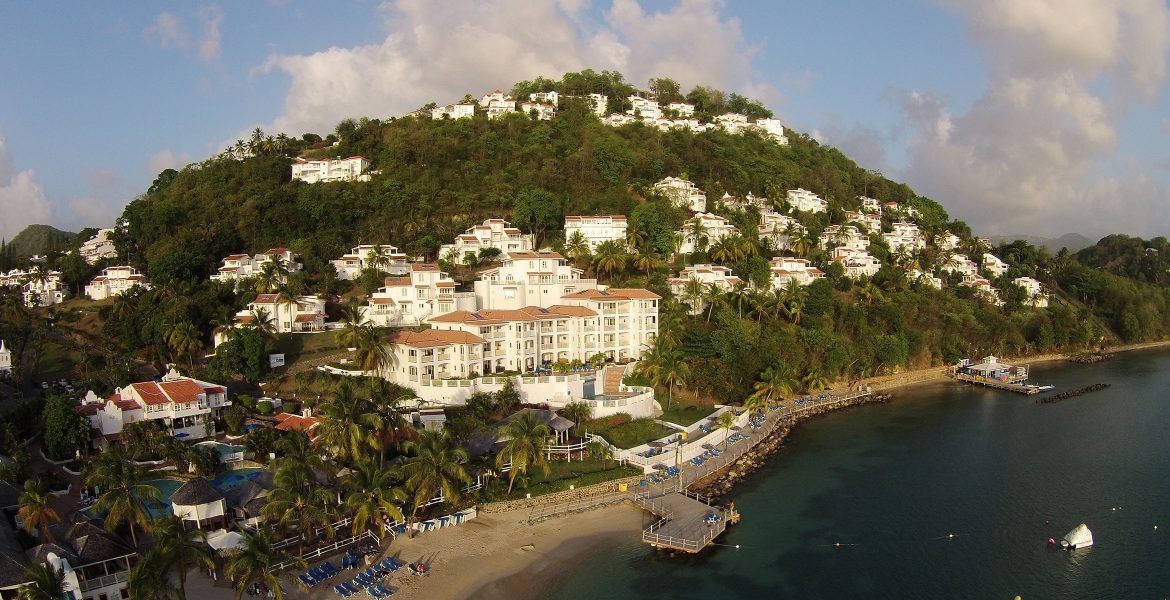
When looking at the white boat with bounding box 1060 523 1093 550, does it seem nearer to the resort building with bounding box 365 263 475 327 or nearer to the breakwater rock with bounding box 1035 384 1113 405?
the breakwater rock with bounding box 1035 384 1113 405

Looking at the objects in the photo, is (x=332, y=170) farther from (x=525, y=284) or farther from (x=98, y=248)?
Answer: (x=525, y=284)

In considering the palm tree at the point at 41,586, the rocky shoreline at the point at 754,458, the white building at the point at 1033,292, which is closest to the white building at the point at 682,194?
the rocky shoreline at the point at 754,458

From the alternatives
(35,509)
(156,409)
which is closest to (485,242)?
(156,409)

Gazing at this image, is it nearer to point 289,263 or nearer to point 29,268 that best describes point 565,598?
point 289,263

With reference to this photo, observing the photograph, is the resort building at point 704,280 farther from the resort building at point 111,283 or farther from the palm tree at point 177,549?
the resort building at point 111,283

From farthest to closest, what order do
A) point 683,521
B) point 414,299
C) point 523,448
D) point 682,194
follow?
point 682,194
point 414,299
point 523,448
point 683,521

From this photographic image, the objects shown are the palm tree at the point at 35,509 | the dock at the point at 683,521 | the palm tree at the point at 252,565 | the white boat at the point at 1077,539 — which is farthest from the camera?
the white boat at the point at 1077,539

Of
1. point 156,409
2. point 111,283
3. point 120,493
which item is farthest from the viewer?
point 111,283
